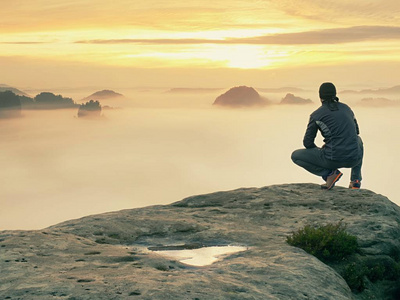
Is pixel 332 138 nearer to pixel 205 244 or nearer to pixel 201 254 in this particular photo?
pixel 205 244

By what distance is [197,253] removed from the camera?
11.1m

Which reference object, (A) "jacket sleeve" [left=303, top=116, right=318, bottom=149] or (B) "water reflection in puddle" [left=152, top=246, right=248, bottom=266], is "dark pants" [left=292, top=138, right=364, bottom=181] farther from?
(B) "water reflection in puddle" [left=152, top=246, right=248, bottom=266]

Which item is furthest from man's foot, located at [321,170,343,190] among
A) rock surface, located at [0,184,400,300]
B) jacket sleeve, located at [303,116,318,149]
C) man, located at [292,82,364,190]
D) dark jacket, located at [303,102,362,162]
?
jacket sleeve, located at [303,116,318,149]

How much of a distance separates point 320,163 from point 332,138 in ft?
3.05

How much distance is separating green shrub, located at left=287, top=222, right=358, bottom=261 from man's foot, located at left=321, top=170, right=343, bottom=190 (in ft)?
15.7

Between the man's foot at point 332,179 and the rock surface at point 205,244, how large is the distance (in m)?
0.27

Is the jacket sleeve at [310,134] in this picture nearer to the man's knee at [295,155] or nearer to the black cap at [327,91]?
the man's knee at [295,155]

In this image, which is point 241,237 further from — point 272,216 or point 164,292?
point 164,292

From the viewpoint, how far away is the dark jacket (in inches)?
631

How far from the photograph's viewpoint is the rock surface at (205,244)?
8.07m

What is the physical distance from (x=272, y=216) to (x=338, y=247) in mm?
2767

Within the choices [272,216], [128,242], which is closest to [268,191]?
[272,216]

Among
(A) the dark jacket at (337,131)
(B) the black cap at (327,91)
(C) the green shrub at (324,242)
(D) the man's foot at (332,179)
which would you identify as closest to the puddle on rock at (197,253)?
(C) the green shrub at (324,242)

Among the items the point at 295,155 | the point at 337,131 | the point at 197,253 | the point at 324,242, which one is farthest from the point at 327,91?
the point at 197,253
